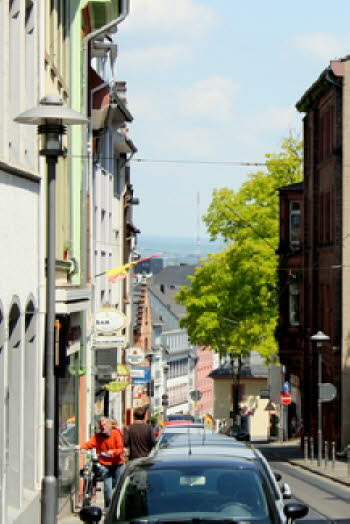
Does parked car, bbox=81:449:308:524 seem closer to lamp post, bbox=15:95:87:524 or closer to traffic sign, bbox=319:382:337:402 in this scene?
lamp post, bbox=15:95:87:524

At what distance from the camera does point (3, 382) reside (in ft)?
53.4

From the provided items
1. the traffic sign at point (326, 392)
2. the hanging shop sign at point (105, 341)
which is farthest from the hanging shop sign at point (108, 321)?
the traffic sign at point (326, 392)

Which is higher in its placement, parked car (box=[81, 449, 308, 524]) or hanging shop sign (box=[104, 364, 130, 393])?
parked car (box=[81, 449, 308, 524])

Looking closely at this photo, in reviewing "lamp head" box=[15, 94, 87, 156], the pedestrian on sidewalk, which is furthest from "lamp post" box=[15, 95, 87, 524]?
the pedestrian on sidewalk

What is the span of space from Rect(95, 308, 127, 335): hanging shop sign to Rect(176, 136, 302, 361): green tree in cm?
3820

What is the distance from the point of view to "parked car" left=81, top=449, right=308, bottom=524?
11656 millimetres

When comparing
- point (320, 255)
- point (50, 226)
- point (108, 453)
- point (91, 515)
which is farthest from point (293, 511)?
point (320, 255)

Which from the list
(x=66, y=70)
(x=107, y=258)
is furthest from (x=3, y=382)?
(x=107, y=258)

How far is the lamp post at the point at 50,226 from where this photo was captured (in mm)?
14984

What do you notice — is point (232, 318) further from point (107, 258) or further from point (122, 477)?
point (122, 477)

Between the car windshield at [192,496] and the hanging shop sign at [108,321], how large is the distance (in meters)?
21.2

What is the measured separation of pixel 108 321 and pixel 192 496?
71.9 ft

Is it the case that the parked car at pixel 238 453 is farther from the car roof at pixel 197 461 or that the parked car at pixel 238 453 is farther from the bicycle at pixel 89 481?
the bicycle at pixel 89 481

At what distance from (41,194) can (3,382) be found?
4472 millimetres
